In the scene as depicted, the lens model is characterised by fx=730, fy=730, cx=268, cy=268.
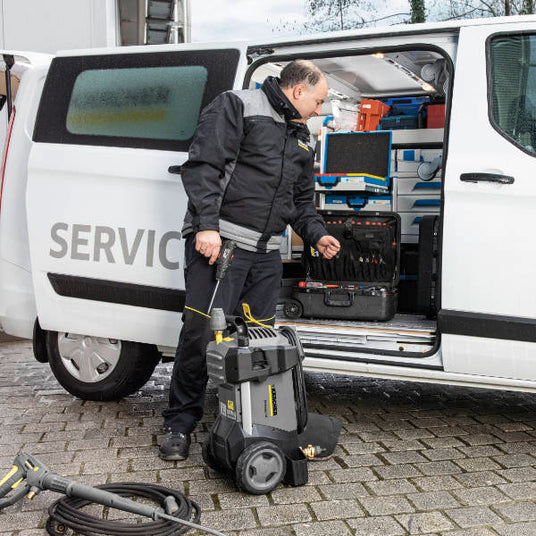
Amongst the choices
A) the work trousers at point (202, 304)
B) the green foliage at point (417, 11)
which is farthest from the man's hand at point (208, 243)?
the green foliage at point (417, 11)

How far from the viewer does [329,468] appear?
3291 mm

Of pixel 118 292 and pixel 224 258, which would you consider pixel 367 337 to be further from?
pixel 118 292

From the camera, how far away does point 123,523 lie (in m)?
2.57

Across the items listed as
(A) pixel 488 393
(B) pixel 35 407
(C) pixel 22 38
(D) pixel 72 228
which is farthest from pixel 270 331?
(C) pixel 22 38

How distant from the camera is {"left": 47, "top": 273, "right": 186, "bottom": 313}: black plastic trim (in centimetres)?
377

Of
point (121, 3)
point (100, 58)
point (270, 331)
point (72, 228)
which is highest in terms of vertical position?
point (121, 3)

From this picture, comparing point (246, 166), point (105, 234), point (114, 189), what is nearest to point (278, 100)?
point (246, 166)

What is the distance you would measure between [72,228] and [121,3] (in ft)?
34.0

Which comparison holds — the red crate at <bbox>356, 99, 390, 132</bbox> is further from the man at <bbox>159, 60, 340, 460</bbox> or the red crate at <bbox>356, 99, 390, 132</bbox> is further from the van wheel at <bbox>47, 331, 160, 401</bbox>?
the van wheel at <bbox>47, 331, 160, 401</bbox>

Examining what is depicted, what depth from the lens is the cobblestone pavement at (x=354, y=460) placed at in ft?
8.98

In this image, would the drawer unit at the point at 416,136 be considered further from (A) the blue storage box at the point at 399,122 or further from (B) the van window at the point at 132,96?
(B) the van window at the point at 132,96

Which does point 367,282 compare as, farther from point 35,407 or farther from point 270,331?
point 35,407

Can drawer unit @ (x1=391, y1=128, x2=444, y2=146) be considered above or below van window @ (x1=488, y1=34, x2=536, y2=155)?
below

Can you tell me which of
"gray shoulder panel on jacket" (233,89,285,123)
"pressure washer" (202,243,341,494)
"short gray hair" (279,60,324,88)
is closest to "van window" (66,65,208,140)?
"gray shoulder panel on jacket" (233,89,285,123)
